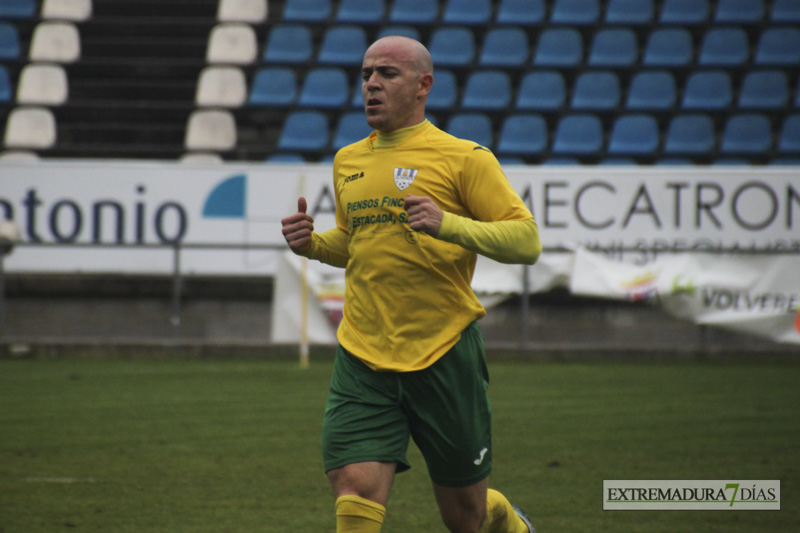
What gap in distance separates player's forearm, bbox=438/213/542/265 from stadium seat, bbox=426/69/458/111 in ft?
43.5

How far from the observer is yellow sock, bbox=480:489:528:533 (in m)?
3.77

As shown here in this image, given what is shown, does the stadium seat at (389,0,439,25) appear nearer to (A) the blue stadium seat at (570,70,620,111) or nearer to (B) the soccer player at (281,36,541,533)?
(A) the blue stadium seat at (570,70,620,111)

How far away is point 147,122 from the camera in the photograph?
56.1 feet

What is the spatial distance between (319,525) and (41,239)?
9334 mm

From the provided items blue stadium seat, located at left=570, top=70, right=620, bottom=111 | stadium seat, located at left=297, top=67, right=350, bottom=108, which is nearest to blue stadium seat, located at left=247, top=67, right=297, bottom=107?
stadium seat, located at left=297, top=67, right=350, bottom=108

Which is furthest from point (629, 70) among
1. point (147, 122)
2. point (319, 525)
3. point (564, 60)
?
point (319, 525)

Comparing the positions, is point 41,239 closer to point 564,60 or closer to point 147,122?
point 147,122

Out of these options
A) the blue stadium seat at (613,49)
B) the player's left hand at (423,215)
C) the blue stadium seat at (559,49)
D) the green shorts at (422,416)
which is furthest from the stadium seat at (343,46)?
the player's left hand at (423,215)

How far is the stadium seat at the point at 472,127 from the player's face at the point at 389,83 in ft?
40.7

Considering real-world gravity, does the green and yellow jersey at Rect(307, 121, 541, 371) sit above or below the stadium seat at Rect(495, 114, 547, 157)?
above

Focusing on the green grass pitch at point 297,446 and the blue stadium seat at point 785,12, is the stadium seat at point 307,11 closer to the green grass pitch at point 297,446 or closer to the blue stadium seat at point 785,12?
the blue stadium seat at point 785,12

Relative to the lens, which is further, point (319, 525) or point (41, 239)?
point (41, 239)

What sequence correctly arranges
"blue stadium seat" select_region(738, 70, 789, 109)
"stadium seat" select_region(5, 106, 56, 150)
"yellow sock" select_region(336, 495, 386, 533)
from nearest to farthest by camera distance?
"yellow sock" select_region(336, 495, 386, 533), "stadium seat" select_region(5, 106, 56, 150), "blue stadium seat" select_region(738, 70, 789, 109)

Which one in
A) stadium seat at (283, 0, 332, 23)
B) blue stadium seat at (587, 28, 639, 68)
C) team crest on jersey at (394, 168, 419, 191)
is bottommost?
team crest on jersey at (394, 168, 419, 191)
